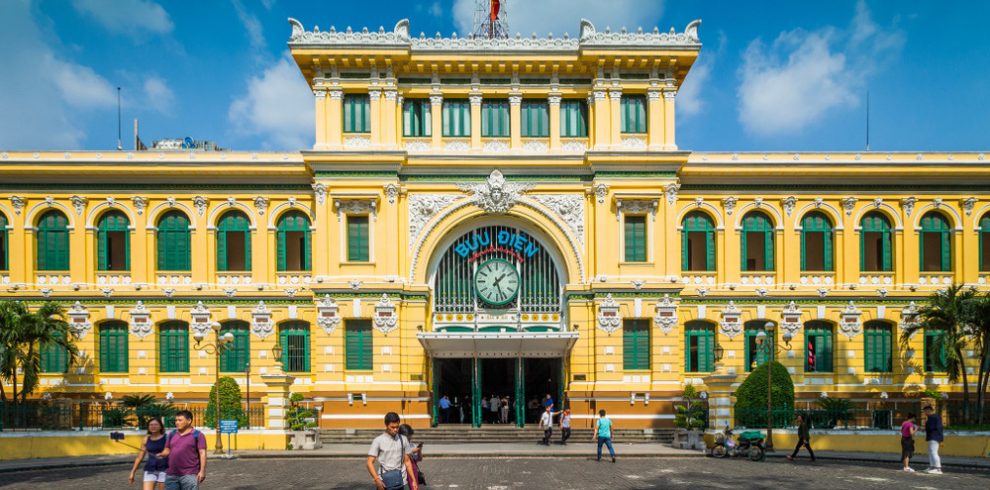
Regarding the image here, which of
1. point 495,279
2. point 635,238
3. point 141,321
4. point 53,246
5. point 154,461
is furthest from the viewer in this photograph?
point 53,246

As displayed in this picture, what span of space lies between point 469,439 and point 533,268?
8210mm

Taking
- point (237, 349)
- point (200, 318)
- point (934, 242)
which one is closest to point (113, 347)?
point (200, 318)

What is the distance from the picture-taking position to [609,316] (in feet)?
127

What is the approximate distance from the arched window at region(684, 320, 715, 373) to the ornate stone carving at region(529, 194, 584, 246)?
6.63 m

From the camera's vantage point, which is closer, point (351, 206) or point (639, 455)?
point (639, 455)

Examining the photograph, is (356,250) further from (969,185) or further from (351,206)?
(969,185)

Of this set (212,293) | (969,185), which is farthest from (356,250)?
(969,185)

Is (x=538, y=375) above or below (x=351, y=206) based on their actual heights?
below

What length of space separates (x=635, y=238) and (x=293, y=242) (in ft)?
50.1

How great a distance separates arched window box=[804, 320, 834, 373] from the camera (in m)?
41.1

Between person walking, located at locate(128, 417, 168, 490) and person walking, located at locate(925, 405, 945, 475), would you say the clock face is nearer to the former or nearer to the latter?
person walking, located at locate(925, 405, 945, 475)

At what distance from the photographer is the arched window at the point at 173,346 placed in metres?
40.9

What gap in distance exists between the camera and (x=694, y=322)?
4128cm

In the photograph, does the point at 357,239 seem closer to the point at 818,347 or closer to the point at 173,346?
the point at 173,346
